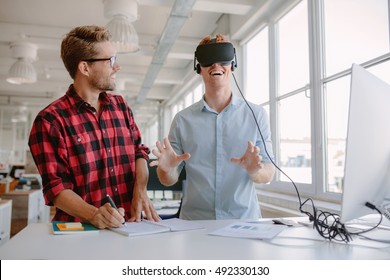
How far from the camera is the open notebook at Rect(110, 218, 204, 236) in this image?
1208mm

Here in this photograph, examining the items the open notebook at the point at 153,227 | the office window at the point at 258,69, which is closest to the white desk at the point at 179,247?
the open notebook at the point at 153,227

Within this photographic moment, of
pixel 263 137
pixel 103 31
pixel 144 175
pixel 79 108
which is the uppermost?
pixel 103 31

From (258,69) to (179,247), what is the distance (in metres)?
3.90

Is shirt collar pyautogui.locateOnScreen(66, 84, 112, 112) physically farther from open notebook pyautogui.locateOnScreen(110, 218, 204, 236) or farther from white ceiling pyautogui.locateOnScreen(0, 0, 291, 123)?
white ceiling pyautogui.locateOnScreen(0, 0, 291, 123)

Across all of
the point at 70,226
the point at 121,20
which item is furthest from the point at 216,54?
the point at 121,20

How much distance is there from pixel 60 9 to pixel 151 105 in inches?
244

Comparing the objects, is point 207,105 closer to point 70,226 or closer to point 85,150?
point 85,150

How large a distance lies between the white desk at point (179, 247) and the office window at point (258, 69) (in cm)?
327

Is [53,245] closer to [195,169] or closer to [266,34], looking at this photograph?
[195,169]

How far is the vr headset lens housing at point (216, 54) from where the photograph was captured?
1619mm

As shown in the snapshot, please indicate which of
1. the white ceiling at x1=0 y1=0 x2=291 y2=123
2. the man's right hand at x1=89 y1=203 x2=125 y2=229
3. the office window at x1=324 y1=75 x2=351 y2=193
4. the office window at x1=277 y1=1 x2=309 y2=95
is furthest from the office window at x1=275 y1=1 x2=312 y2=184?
the man's right hand at x1=89 y1=203 x2=125 y2=229

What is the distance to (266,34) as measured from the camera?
4391mm
